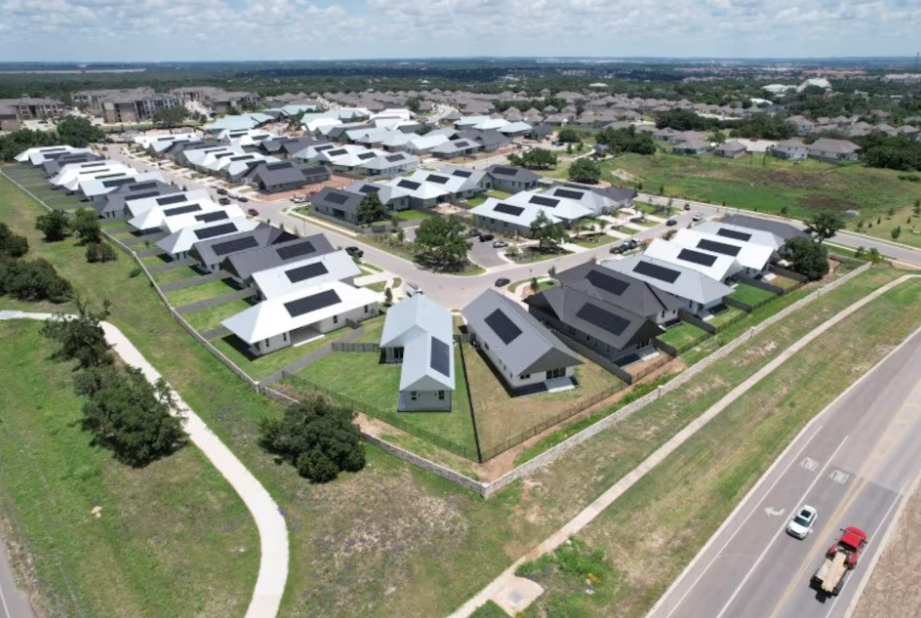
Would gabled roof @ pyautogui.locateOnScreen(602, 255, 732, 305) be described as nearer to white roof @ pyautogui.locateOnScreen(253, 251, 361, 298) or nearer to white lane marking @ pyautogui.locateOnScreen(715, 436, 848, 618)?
white lane marking @ pyautogui.locateOnScreen(715, 436, 848, 618)

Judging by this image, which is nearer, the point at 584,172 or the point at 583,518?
the point at 583,518

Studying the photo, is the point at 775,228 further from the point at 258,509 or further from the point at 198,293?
the point at 198,293

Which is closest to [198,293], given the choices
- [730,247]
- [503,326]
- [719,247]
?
[503,326]

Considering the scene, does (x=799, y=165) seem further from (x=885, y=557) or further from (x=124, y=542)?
(x=124, y=542)

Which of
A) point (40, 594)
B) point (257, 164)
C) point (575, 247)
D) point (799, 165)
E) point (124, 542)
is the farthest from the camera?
point (799, 165)

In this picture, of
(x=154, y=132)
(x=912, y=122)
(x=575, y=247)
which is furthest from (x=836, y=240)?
(x=154, y=132)
